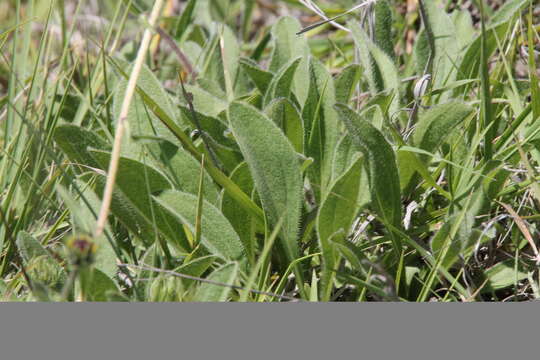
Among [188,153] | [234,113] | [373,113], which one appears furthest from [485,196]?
[188,153]

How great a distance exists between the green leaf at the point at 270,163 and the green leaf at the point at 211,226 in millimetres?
77

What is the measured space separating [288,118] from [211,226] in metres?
0.29

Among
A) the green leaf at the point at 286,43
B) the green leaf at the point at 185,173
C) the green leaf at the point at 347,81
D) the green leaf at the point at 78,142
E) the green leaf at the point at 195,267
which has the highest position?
the green leaf at the point at 286,43

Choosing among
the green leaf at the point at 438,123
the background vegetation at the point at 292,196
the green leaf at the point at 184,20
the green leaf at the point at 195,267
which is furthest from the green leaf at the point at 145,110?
the green leaf at the point at 184,20

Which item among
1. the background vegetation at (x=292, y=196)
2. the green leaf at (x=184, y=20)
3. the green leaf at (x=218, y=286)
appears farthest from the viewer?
the green leaf at (x=184, y=20)

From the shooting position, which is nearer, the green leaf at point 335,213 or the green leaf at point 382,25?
the green leaf at point 335,213

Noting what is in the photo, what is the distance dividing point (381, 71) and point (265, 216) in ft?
1.78

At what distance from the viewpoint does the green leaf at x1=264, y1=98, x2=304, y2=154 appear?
135 cm

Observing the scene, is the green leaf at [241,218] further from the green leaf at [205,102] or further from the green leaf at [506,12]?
the green leaf at [506,12]

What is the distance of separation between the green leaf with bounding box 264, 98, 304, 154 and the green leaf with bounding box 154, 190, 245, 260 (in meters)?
0.25

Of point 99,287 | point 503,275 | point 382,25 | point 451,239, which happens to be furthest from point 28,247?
point 382,25

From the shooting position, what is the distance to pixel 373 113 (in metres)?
1.38

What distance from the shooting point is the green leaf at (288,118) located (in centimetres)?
135

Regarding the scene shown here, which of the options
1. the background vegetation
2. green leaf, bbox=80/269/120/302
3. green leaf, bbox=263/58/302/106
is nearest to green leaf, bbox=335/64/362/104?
the background vegetation
